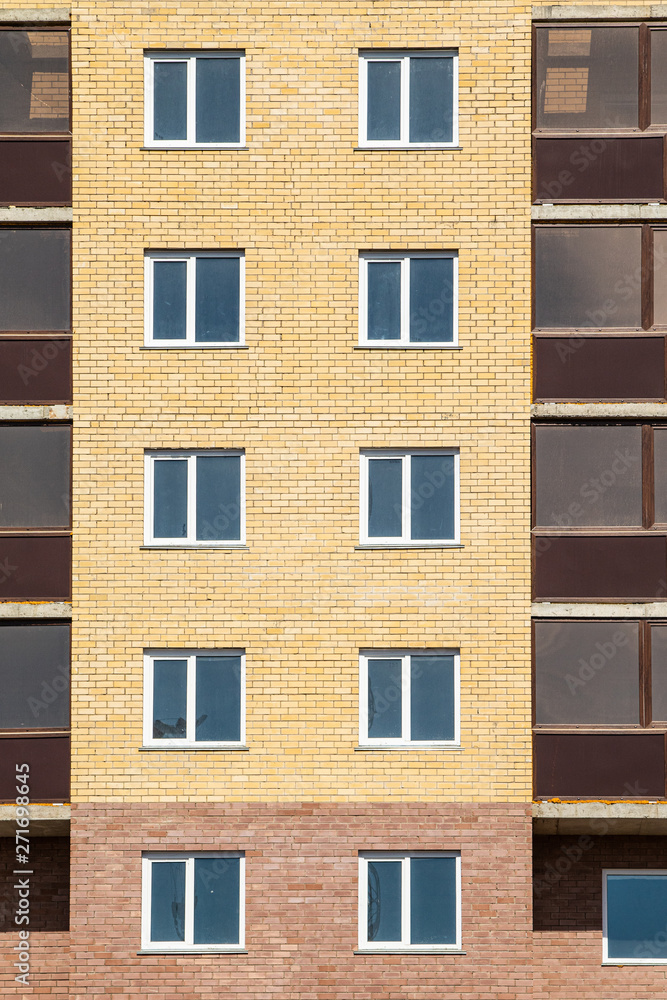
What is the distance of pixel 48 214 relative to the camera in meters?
15.5

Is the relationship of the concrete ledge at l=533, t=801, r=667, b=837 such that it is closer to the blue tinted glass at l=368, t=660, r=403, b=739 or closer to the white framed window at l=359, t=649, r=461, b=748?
the white framed window at l=359, t=649, r=461, b=748

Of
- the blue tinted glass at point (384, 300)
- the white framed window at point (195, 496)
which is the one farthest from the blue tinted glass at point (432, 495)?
the white framed window at point (195, 496)

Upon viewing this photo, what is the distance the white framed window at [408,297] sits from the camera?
15547 mm

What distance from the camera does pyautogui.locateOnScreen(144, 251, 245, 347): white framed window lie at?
51.0 feet

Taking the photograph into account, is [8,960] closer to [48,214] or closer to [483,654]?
[483,654]

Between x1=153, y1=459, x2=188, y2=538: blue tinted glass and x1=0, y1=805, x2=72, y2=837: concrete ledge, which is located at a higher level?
x1=153, y1=459, x2=188, y2=538: blue tinted glass

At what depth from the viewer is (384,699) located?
15.1 metres

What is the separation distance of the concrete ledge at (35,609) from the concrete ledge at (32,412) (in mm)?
2651

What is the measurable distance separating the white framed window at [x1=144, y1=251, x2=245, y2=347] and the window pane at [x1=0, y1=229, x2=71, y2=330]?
4.13ft

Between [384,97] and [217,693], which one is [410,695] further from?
[384,97]

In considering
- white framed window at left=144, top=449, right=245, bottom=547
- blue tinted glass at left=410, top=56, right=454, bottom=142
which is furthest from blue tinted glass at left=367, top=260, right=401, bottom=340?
white framed window at left=144, top=449, right=245, bottom=547

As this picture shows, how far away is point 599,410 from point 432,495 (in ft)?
8.77

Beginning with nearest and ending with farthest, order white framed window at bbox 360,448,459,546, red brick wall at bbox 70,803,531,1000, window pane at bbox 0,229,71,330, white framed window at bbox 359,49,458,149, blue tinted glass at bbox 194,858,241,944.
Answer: red brick wall at bbox 70,803,531,1000 < blue tinted glass at bbox 194,858,241,944 < white framed window at bbox 360,448,459,546 < window pane at bbox 0,229,71,330 < white framed window at bbox 359,49,458,149

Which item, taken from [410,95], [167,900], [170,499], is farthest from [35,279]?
[167,900]
